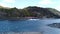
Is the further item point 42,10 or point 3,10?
point 3,10

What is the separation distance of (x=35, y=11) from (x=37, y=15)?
1827 mm

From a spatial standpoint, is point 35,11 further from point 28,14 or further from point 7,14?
point 7,14

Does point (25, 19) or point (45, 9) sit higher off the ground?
A: point (45, 9)

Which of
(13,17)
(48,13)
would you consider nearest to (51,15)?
(48,13)

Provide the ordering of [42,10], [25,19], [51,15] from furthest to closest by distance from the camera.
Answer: [25,19], [51,15], [42,10]

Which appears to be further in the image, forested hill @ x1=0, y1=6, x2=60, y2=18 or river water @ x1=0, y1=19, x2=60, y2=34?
forested hill @ x1=0, y1=6, x2=60, y2=18

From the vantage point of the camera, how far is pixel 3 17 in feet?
160

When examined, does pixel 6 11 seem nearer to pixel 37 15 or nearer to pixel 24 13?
pixel 24 13

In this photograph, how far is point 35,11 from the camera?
50.6 meters

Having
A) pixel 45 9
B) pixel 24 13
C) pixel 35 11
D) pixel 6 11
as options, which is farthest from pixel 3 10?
pixel 45 9

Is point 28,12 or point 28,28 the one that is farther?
point 28,12

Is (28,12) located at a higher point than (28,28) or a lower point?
lower

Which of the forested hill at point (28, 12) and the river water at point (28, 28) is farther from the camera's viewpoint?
the forested hill at point (28, 12)

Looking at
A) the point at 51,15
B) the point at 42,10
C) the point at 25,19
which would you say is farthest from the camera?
the point at 25,19
